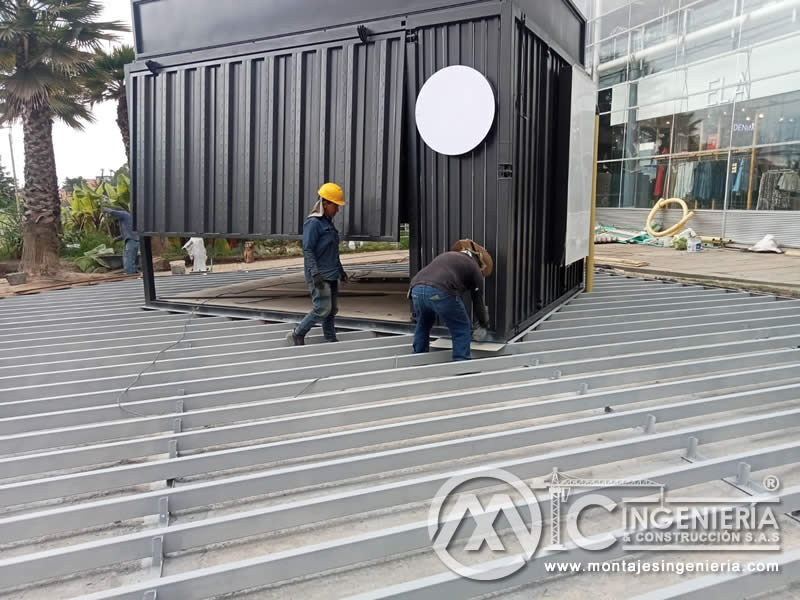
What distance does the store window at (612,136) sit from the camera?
20609 millimetres

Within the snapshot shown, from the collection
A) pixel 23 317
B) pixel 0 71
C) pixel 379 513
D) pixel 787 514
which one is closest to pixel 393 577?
pixel 379 513

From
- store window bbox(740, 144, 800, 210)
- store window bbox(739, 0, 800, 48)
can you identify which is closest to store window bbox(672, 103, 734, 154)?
store window bbox(740, 144, 800, 210)

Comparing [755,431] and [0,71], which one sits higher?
[0,71]

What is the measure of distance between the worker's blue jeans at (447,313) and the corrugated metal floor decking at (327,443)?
0.23 meters

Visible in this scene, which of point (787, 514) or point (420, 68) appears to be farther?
point (420, 68)

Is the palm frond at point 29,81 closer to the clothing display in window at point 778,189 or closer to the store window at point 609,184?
the store window at point 609,184

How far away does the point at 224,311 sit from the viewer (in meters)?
6.73

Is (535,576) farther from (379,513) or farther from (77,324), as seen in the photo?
(77,324)

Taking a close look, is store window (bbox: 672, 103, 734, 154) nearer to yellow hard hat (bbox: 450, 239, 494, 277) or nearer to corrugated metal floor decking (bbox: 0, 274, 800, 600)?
corrugated metal floor decking (bbox: 0, 274, 800, 600)

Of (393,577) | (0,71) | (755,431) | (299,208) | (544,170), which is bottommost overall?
(393,577)

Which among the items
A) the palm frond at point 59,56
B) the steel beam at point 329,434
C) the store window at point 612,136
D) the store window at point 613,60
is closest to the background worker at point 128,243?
the palm frond at point 59,56

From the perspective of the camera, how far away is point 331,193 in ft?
16.8

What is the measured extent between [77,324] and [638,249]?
14732 millimetres

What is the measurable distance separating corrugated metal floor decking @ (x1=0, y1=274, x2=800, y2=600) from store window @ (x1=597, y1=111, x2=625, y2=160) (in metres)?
16.7
